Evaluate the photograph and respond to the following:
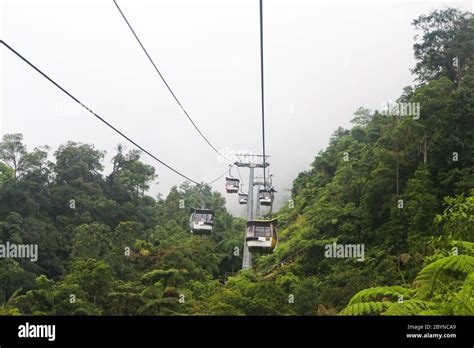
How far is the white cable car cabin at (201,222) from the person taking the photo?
14.0 metres

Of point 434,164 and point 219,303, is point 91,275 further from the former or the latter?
point 434,164

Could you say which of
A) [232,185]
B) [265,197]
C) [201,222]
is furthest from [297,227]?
[201,222]

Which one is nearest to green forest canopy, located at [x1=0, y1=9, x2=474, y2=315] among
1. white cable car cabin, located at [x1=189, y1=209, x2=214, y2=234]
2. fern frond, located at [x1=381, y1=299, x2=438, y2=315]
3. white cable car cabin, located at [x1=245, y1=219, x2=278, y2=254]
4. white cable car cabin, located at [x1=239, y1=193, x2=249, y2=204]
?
fern frond, located at [x1=381, y1=299, x2=438, y2=315]

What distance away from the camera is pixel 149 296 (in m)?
12.5

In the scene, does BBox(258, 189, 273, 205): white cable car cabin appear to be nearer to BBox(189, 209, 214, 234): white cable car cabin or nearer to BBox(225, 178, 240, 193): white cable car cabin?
BBox(225, 178, 240, 193): white cable car cabin

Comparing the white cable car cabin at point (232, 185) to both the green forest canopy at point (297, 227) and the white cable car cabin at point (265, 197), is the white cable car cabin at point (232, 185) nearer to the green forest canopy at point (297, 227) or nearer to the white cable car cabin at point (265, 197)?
the white cable car cabin at point (265, 197)

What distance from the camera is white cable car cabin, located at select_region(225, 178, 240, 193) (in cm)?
2137

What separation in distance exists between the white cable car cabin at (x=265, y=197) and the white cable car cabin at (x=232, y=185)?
1849 millimetres

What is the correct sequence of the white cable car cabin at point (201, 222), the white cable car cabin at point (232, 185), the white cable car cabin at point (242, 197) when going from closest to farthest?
1. the white cable car cabin at point (201, 222)
2. the white cable car cabin at point (232, 185)
3. the white cable car cabin at point (242, 197)

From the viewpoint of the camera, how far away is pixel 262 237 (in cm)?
1182

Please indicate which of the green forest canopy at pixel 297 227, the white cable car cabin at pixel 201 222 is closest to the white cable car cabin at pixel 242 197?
the green forest canopy at pixel 297 227

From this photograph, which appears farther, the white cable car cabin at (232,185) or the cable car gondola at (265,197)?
the white cable car cabin at (232,185)

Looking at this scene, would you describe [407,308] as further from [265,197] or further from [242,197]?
[242,197]

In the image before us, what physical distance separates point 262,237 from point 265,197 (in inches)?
314
